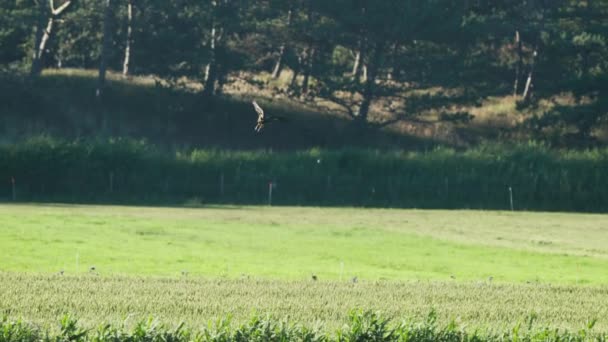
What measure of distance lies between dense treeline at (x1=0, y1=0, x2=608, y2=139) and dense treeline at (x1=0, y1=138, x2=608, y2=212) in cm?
981

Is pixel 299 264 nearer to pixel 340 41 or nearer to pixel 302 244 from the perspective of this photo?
pixel 302 244

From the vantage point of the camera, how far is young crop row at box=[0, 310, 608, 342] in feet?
69.0

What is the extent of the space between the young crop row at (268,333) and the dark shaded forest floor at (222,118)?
71889mm

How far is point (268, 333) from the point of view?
2173cm

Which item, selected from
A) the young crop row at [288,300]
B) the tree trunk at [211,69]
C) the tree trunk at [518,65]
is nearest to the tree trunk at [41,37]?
the tree trunk at [211,69]

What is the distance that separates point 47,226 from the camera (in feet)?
179

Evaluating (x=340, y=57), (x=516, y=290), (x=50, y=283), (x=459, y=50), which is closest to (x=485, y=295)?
(x=516, y=290)

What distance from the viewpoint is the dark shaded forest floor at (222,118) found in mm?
96438

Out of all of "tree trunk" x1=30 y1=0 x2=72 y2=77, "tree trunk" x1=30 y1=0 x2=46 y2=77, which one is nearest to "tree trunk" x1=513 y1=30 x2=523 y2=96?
"tree trunk" x1=30 y1=0 x2=72 y2=77

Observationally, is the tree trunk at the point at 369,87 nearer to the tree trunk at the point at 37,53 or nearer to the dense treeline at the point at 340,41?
the dense treeline at the point at 340,41

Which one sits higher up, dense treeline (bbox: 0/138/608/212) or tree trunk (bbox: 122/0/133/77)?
tree trunk (bbox: 122/0/133/77)

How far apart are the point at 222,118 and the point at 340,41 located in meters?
12.4

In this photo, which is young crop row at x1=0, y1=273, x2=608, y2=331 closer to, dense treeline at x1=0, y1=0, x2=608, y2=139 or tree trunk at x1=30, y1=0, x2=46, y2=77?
dense treeline at x1=0, y1=0, x2=608, y2=139

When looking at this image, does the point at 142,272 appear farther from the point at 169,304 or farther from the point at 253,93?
the point at 253,93
